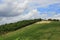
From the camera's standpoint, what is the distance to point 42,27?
12412 cm

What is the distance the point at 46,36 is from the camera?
102 m

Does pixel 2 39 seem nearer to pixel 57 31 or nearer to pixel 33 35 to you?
pixel 33 35

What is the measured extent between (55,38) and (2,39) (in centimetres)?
2918

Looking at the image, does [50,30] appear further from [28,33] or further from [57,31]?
[28,33]

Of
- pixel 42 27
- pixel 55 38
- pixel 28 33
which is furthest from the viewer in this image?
pixel 42 27

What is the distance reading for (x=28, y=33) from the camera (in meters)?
113

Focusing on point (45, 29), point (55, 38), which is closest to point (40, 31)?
point (45, 29)

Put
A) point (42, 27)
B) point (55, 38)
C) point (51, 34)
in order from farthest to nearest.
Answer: point (42, 27)
point (51, 34)
point (55, 38)

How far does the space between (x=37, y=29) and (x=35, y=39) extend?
2285 centimetres

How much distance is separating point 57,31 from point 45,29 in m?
10.7

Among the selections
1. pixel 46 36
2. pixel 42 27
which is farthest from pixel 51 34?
pixel 42 27

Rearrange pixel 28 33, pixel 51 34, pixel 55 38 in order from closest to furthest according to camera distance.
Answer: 1. pixel 55 38
2. pixel 51 34
3. pixel 28 33

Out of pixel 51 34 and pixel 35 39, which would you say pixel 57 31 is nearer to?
pixel 51 34

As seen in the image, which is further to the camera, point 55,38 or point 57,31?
point 57,31
